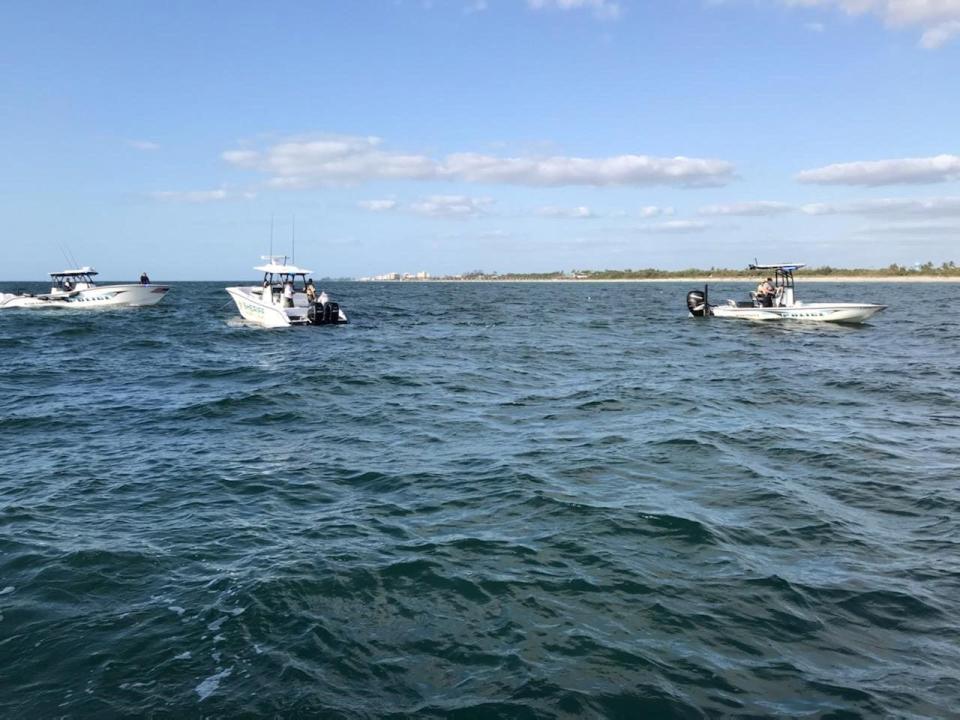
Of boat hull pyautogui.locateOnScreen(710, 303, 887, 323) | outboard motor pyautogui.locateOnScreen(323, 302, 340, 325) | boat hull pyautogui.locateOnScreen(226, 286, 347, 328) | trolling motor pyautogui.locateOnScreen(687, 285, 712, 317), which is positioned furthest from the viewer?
trolling motor pyautogui.locateOnScreen(687, 285, 712, 317)

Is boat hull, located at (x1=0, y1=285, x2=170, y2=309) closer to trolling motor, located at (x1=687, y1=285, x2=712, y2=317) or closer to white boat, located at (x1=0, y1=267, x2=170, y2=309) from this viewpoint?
white boat, located at (x1=0, y1=267, x2=170, y2=309)

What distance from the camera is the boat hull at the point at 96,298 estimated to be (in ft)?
164

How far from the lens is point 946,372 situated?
21.0 meters

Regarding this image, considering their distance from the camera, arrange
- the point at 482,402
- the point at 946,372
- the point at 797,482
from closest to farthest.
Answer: the point at 797,482 → the point at 482,402 → the point at 946,372

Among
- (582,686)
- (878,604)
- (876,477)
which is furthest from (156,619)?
(876,477)

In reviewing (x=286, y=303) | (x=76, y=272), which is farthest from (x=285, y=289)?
(x=76, y=272)

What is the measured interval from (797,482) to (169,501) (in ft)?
31.2

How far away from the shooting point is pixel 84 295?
4988 centimetres

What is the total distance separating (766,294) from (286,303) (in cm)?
2903

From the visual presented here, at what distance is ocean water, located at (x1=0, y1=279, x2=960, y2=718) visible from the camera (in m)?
5.09

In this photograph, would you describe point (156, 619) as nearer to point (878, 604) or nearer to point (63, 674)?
point (63, 674)

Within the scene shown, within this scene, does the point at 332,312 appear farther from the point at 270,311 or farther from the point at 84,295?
the point at 84,295

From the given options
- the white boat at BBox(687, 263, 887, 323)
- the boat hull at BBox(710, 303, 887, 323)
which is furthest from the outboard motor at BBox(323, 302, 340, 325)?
the boat hull at BBox(710, 303, 887, 323)

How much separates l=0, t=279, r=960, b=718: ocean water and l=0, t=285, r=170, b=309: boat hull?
37102mm
